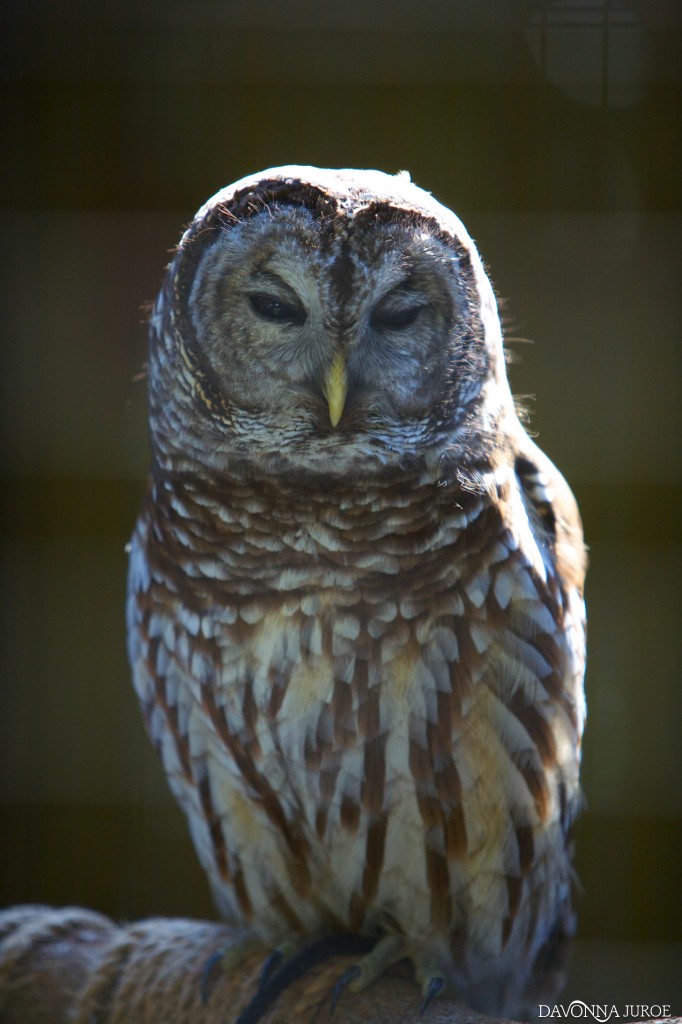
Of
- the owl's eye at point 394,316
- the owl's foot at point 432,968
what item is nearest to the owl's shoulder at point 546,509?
the owl's eye at point 394,316

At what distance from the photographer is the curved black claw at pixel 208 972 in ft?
4.67

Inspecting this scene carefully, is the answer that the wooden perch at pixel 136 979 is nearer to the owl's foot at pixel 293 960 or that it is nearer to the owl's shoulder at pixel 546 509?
the owl's foot at pixel 293 960

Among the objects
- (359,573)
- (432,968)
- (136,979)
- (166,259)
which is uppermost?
(166,259)

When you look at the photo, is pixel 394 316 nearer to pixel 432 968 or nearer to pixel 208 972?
→ pixel 432 968

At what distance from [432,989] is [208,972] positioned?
345mm

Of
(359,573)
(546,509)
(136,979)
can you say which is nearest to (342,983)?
(136,979)

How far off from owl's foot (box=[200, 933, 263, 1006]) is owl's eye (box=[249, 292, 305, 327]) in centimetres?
91

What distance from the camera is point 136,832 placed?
7.24ft

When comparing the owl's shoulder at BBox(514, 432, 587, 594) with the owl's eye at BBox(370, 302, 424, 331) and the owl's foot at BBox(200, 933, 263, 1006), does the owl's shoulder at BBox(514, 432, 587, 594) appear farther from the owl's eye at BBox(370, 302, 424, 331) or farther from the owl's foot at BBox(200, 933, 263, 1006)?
the owl's foot at BBox(200, 933, 263, 1006)

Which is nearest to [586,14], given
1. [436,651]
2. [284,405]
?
[284,405]

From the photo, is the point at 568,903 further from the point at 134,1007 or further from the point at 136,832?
the point at 136,832

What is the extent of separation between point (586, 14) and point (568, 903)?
1445 millimetres

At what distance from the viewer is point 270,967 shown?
1.40m

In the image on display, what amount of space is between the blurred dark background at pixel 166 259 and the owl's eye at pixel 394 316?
0.87 m
